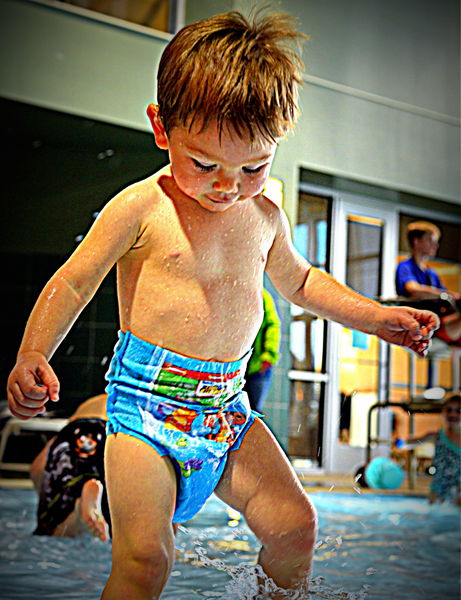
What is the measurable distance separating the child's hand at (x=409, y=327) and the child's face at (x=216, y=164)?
0.15 meters

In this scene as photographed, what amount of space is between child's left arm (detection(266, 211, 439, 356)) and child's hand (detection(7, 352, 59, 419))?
0.22 meters

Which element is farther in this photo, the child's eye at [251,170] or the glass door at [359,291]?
the glass door at [359,291]

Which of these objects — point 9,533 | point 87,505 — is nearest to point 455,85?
point 87,505

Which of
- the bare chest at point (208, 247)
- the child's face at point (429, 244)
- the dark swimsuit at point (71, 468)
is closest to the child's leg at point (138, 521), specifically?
the bare chest at point (208, 247)

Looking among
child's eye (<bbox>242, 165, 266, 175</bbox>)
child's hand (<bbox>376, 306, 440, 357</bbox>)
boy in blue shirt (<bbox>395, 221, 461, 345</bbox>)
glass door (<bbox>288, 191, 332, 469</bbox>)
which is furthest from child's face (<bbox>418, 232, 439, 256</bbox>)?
child's eye (<bbox>242, 165, 266, 175</bbox>)

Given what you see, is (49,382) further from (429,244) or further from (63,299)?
(429,244)

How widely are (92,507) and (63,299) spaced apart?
23.8 inches

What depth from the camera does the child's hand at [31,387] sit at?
19.0 inches

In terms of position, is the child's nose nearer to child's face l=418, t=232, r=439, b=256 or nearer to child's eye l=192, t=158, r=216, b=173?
child's eye l=192, t=158, r=216, b=173

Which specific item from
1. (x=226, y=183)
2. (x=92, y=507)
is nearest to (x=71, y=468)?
(x=92, y=507)

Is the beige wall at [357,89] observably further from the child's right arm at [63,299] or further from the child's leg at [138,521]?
the child's leg at [138,521]

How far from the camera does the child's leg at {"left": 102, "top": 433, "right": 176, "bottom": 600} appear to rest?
53 centimetres

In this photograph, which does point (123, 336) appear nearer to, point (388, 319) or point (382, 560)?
point (388, 319)

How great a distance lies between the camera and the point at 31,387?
1.58ft
